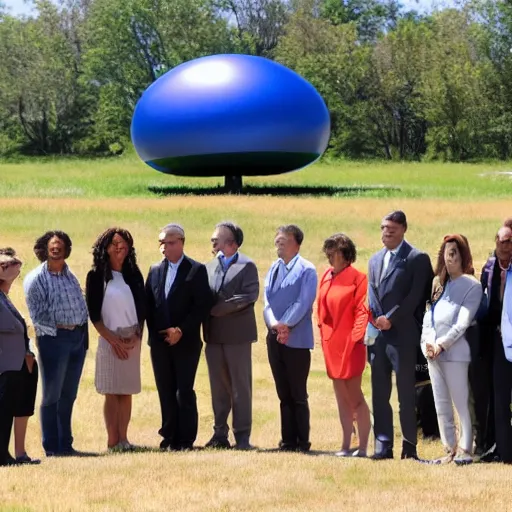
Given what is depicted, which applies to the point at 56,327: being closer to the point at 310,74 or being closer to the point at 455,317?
the point at 455,317

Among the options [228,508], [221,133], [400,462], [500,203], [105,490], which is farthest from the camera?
[221,133]

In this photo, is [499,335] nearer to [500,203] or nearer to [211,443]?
[211,443]

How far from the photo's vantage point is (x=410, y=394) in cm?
717

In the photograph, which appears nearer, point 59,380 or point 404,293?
point 404,293

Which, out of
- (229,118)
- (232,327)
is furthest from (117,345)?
(229,118)

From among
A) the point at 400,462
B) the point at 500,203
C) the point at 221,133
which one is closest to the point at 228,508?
the point at 400,462

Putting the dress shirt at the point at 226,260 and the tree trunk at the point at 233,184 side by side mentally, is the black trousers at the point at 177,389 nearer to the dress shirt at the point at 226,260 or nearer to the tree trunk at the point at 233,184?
the dress shirt at the point at 226,260

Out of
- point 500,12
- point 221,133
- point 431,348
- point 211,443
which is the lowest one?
point 211,443

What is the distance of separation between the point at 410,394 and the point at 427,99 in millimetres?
46227

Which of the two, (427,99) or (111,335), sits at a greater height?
(427,99)

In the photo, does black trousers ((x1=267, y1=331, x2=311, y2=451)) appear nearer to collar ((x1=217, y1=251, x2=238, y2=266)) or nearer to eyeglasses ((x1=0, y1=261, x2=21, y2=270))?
collar ((x1=217, y1=251, x2=238, y2=266))

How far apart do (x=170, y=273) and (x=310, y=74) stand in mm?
47215

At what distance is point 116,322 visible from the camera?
7.44 meters

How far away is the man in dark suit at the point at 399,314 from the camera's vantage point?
711cm
